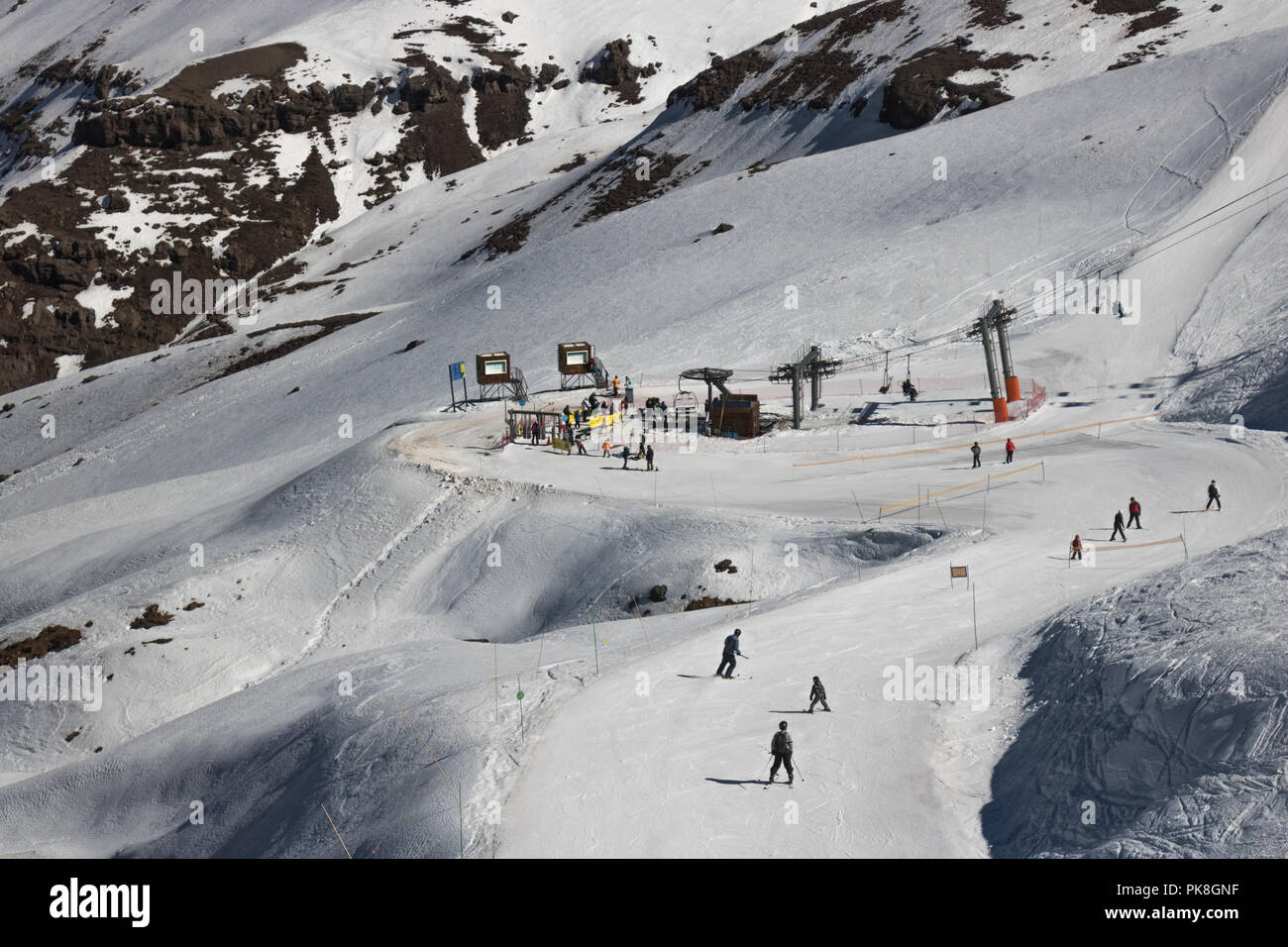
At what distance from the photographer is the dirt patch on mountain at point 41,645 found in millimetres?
37969

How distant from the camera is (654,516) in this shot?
39969 mm

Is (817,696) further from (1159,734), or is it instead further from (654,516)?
(654,516)

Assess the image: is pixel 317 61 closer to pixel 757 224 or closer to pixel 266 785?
pixel 757 224

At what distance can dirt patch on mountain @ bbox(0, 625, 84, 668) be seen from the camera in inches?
1495

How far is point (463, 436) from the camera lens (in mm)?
53312

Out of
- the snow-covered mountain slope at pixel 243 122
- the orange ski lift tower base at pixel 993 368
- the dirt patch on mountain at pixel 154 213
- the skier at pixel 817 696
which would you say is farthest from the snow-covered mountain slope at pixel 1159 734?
the snow-covered mountain slope at pixel 243 122

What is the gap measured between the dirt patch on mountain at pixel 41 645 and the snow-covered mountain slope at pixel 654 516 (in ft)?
2.54

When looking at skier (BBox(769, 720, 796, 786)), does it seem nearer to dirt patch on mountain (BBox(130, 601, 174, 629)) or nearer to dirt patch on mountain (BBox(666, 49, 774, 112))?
dirt patch on mountain (BBox(130, 601, 174, 629))

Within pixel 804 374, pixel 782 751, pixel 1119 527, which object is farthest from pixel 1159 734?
pixel 804 374

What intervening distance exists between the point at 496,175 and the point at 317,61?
146 feet

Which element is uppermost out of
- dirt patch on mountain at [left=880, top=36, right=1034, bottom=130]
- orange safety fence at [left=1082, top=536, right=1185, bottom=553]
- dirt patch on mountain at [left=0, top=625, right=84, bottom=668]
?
dirt patch on mountain at [left=880, top=36, right=1034, bottom=130]

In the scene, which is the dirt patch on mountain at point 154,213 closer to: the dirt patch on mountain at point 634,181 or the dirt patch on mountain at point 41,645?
the dirt patch on mountain at point 634,181

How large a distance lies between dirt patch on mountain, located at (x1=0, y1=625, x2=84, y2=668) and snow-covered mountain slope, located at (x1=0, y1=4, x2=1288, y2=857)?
775 millimetres

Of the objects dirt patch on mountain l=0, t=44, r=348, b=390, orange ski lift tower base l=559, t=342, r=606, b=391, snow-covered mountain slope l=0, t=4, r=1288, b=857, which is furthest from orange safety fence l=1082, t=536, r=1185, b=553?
dirt patch on mountain l=0, t=44, r=348, b=390
